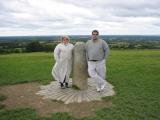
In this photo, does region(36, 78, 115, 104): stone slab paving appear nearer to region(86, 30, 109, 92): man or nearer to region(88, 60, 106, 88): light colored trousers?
region(86, 30, 109, 92): man

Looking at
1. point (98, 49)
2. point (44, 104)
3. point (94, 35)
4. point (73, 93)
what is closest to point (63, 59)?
point (73, 93)

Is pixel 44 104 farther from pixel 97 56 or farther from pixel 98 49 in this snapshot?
pixel 98 49

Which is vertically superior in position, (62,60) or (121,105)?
(62,60)

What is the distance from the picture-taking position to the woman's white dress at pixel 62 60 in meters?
11.4

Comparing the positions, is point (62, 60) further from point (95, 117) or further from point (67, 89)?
point (95, 117)

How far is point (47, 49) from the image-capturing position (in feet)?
142

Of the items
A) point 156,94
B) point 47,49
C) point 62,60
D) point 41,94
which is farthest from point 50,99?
point 47,49

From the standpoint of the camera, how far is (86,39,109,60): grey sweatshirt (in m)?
10.8

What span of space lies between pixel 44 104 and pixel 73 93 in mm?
1625

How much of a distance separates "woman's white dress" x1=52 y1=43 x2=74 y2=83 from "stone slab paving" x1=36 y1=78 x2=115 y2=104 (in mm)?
626

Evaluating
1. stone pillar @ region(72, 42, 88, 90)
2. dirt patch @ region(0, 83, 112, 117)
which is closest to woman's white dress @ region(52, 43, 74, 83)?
stone pillar @ region(72, 42, 88, 90)

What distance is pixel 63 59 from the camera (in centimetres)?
1145

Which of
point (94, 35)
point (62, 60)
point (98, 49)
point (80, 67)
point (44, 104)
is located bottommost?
point (44, 104)

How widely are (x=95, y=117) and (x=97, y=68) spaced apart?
10.1 feet
